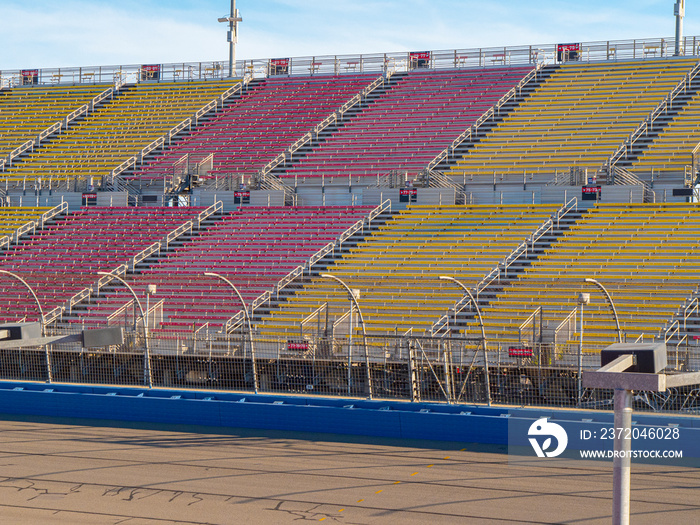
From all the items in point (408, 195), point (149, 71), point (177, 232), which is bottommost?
point (177, 232)

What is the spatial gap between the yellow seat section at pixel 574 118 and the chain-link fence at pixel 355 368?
55.7 feet

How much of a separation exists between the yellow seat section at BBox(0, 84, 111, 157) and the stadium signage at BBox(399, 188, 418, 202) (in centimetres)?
2200

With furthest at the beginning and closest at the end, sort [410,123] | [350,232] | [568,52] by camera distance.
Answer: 1. [568,52]
2. [410,123]
3. [350,232]

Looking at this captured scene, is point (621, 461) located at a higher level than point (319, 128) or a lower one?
lower

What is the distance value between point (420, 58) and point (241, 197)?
15583 mm

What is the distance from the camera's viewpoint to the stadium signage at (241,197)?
3834cm

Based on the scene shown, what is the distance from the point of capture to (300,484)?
14016 mm

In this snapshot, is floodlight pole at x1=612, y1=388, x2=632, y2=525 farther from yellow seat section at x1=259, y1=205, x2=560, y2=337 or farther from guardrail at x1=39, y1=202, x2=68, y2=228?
guardrail at x1=39, y1=202, x2=68, y2=228

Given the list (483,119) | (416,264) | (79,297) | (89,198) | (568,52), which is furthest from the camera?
(568,52)

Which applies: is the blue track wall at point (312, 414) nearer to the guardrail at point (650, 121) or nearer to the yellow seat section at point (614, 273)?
the yellow seat section at point (614, 273)

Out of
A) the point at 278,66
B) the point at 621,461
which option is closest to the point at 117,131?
the point at 278,66

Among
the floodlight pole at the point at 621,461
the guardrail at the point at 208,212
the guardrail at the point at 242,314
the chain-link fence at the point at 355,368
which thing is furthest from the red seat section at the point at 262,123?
the floodlight pole at the point at 621,461

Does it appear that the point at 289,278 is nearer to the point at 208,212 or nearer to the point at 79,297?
the point at 79,297

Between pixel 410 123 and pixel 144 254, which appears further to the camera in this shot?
pixel 410 123
